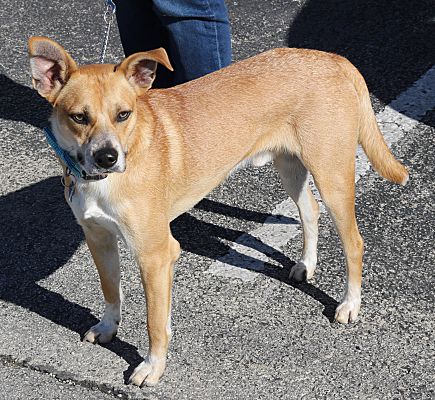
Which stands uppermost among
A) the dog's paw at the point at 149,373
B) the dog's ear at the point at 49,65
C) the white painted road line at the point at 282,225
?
the dog's ear at the point at 49,65

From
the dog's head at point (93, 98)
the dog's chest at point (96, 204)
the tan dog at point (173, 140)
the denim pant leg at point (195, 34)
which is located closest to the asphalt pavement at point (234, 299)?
the tan dog at point (173, 140)

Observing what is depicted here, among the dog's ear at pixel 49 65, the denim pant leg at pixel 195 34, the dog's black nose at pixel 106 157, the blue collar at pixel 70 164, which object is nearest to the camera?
the dog's black nose at pixel 106 157

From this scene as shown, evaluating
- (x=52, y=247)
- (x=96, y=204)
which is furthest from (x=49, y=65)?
(x=52, y=247)

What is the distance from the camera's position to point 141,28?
4.91 meters

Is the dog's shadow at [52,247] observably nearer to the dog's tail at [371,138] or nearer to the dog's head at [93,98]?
the dog's tail at [371,138]

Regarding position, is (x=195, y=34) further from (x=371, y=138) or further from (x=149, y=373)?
(x=149, y=373)

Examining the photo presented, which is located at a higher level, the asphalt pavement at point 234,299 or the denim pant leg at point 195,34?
the denim pant leg at point 195,34

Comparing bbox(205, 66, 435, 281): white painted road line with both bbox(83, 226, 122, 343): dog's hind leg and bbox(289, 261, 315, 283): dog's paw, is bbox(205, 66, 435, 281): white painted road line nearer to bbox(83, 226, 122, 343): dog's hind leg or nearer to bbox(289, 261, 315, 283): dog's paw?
bbox(289, 261, 315, 283): dog's paw

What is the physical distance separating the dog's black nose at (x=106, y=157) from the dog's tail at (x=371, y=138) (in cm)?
130

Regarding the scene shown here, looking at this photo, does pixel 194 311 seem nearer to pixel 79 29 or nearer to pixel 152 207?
pixel 152 207

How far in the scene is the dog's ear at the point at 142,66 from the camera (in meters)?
3.42

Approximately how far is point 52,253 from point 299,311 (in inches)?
56.6

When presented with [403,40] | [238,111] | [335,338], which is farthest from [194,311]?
[403,40]

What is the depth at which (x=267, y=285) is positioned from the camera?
4375mm
